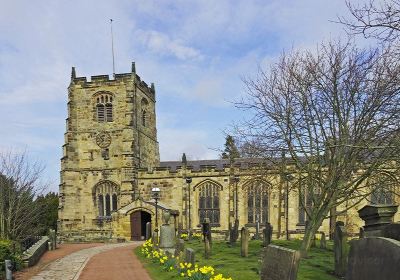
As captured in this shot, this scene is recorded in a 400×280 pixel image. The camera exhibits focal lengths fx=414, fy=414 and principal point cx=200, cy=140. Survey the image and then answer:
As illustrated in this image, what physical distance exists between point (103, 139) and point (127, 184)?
510 cm

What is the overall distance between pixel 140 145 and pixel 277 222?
576 inches

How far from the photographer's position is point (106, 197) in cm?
3841

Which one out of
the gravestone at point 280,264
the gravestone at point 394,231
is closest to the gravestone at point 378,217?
the gravestone at point 394,231

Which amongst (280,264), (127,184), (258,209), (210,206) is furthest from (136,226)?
(280,264)

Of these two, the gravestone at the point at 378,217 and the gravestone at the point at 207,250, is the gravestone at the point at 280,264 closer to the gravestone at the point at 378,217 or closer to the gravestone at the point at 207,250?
the gravestone at the point at 378,217

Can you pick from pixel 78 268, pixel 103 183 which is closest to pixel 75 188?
pixel 103 183

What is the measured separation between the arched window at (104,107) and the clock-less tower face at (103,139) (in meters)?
1.38

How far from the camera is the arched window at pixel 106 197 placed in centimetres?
3831

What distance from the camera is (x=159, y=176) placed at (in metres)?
37.9

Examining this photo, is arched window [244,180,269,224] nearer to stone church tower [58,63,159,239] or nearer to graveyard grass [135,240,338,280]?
stone church tower [58,63,159,239]

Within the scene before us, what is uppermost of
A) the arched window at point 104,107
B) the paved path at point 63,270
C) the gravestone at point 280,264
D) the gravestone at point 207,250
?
the arched window at point 104,107

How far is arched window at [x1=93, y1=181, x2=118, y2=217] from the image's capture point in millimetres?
38312

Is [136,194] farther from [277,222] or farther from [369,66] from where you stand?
[369,66]

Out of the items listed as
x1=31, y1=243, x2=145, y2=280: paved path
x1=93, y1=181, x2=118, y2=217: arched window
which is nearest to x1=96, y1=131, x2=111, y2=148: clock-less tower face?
x1=93, y1=181, x2=118, y2=217: arched window
